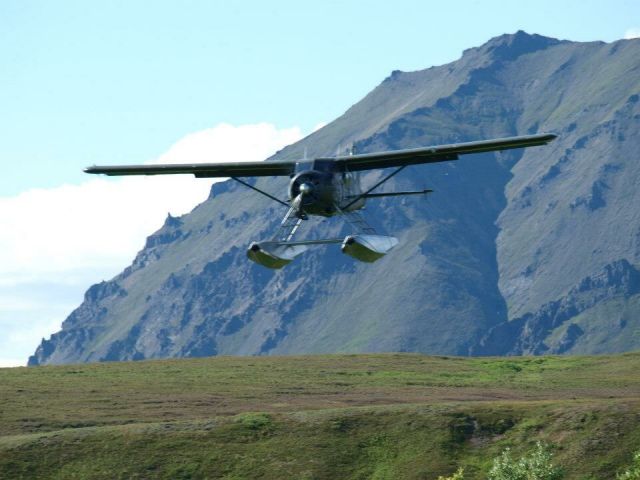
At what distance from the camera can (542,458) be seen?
249ft

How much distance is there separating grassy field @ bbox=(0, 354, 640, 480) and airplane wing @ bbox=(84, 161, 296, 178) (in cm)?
2276

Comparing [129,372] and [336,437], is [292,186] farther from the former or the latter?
[129,372]

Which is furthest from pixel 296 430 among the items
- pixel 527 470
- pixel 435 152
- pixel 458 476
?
pixel 435 152

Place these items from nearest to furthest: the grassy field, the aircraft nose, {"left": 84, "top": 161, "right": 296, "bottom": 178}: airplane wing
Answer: the aircraft nose → {"left": 84, "top": 161, "right": 296, "bottom": 178}: airplane wing → the grassy field

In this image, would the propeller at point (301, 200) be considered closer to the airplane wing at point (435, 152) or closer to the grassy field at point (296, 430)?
the airplane wing at point (435, 152)

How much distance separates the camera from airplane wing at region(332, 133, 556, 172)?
6744cm

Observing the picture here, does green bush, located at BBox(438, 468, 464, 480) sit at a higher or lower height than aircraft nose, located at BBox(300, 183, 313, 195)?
lower

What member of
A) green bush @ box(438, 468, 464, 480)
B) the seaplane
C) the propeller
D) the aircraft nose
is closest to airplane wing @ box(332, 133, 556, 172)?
the seaplane

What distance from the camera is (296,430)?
314 feet

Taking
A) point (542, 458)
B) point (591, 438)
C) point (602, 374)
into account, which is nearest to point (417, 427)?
point (591, 438)

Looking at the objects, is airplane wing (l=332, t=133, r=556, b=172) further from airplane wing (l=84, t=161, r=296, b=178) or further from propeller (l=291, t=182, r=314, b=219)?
airplane wing (l=84, t=161, r=296, b=178)

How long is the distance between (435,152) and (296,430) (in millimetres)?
33325

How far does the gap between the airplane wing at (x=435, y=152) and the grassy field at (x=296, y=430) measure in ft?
88.0

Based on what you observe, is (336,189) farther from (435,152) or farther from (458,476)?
(458,476)
